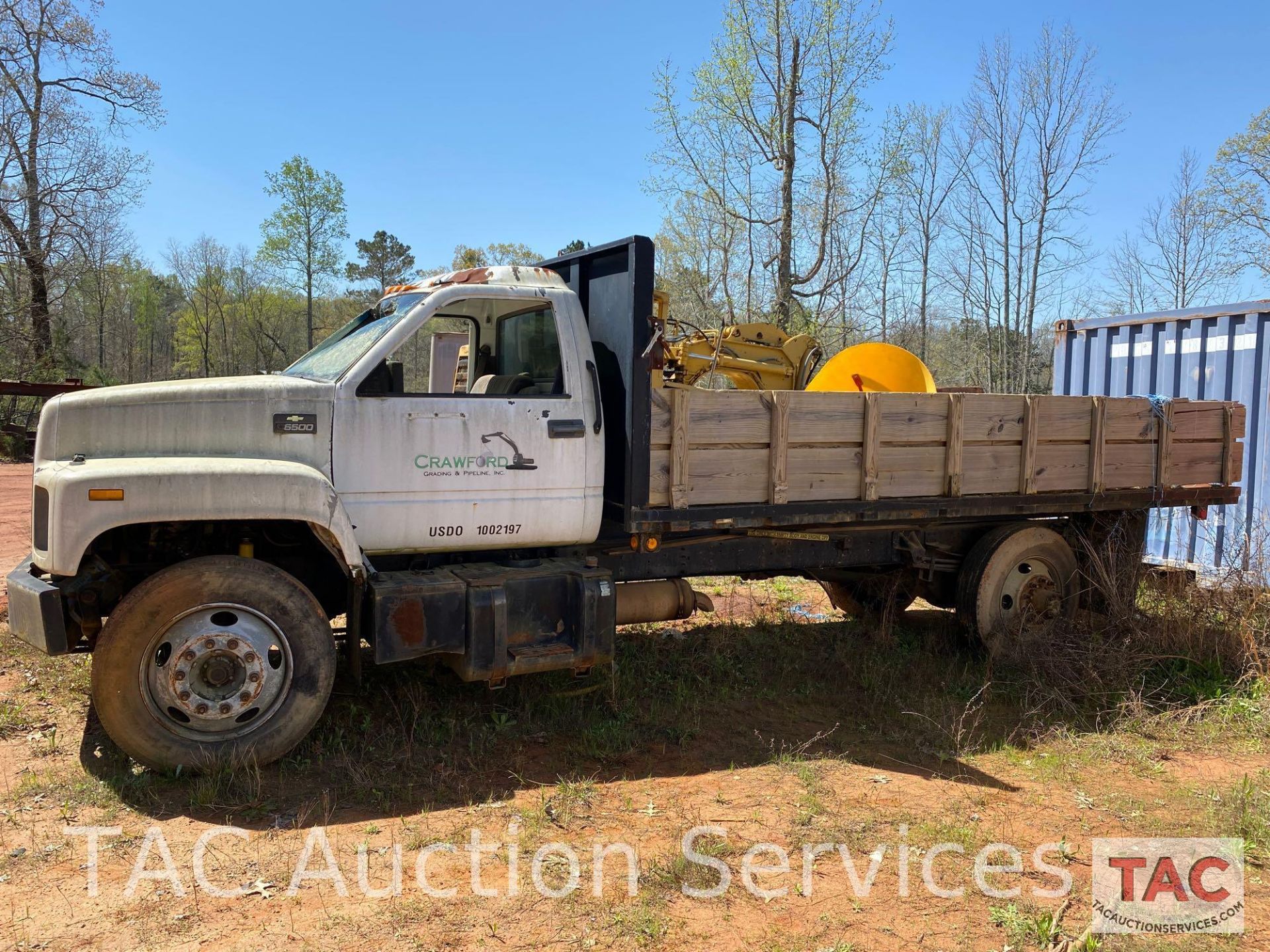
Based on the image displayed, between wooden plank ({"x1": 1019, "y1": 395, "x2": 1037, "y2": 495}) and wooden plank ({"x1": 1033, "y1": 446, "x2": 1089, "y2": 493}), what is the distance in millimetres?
58

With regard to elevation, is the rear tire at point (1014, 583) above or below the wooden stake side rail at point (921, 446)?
below

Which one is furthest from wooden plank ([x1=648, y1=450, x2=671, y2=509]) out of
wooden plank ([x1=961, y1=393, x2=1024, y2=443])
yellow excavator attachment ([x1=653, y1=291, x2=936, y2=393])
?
wooden plank ([x1=961, y1=393, x2=1024, y2=443])

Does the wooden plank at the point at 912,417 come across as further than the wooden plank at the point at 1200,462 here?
No

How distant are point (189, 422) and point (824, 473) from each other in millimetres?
3629

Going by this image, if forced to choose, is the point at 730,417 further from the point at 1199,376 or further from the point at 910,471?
the point at 1199,376

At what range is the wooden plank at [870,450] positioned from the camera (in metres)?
5.61

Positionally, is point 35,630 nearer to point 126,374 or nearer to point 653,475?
point 653,475

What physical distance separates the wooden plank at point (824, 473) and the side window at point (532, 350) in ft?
5.07

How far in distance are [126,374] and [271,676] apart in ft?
145

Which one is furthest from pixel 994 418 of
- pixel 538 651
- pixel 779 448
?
pixel 538 651

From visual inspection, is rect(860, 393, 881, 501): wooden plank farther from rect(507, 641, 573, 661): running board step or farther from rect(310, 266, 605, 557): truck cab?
rect(507, 641, 573, 661): running board step

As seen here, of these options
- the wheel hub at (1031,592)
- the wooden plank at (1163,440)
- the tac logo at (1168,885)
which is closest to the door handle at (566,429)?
the tac logo at (1168,885)

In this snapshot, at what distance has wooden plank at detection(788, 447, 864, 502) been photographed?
18.0 feet

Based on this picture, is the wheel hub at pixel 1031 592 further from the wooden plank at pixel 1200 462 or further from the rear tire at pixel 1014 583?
the wooden plank at pixel 1200 462
